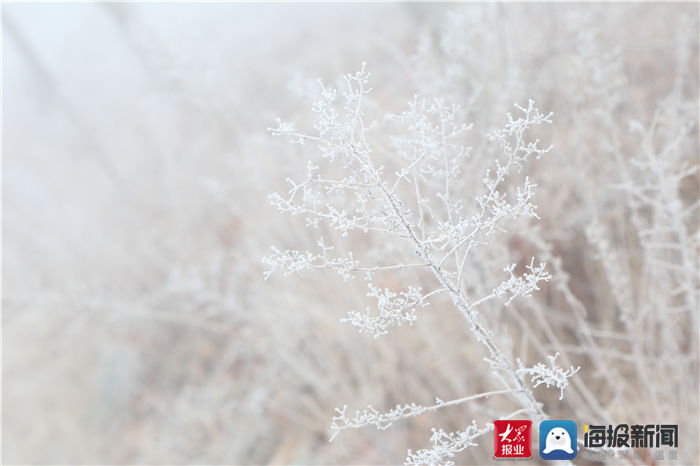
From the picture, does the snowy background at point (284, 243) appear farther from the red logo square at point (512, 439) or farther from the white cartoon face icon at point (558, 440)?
the white cartoon face icon at point (558, 440)

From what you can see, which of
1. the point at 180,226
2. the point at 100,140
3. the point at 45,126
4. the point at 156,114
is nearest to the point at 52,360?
the point at 180,226

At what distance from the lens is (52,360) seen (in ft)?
16.9

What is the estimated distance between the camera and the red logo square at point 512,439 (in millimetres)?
1366

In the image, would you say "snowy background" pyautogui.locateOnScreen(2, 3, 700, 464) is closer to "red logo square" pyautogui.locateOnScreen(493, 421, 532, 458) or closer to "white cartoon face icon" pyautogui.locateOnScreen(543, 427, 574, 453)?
"red logo square" pyautogui.locateOnScreen(493, 421, 532, 458)

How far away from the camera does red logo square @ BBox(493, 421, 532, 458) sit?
4.48 ft

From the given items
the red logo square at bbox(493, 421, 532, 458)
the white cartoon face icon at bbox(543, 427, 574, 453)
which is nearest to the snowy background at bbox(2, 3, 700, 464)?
the red logo square at bbox(493, 421, 532, 458)

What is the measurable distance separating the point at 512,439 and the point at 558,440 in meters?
0.16

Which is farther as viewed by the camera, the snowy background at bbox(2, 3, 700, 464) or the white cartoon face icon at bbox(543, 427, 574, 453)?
the snowy background at bbox(2, 3, 700, 464)

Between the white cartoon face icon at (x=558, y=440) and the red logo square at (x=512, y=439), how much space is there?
0.13m

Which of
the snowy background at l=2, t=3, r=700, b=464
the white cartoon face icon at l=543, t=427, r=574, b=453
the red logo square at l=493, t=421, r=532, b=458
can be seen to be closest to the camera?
the white cartoon face icon at l=543, t=427, r=574, b=453

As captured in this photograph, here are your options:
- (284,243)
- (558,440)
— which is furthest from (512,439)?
(284,243)

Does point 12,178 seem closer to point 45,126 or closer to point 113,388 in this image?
point 45,126

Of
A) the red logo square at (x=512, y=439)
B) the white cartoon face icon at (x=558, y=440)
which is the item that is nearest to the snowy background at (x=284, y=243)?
the red logo square at (x=512, y=439)

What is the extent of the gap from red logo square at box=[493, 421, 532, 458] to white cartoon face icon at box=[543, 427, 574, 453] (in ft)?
0.41
